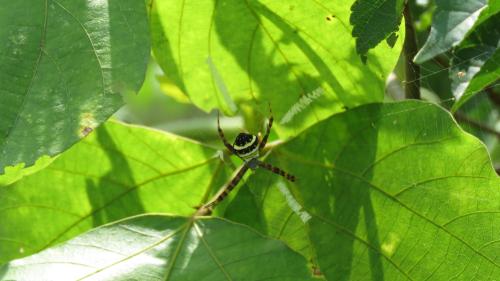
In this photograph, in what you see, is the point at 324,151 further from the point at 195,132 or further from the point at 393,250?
the point at 195,132

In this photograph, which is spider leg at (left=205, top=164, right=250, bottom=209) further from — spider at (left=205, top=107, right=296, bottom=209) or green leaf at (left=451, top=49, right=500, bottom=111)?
green leaf at (left=451, top=49, right=500, bottom=111)

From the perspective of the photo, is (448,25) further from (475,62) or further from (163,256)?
(163,256)

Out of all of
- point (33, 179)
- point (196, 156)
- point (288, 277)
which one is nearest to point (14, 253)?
point (33, 179)

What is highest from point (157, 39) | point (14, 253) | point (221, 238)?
point (157, 39)

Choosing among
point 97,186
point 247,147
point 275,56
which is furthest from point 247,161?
point 97,186

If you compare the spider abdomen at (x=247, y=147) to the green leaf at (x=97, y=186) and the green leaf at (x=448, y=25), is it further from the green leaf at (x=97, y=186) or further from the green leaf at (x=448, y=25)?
the green leaf at (x=448, y=25)
